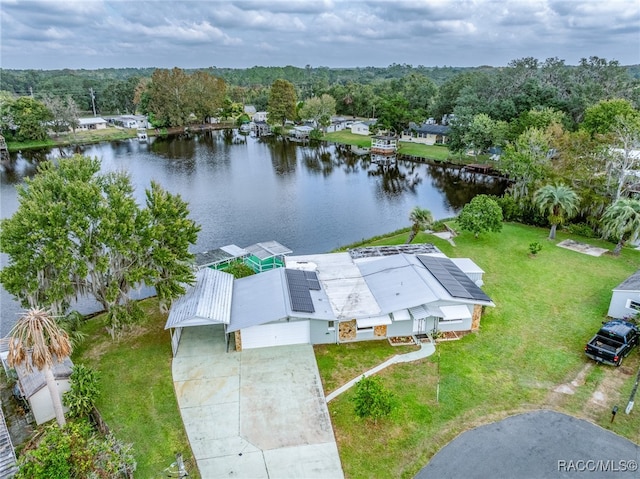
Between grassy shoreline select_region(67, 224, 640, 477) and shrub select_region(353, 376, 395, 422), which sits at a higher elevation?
shrub select_region(353, 376, 395, 422)

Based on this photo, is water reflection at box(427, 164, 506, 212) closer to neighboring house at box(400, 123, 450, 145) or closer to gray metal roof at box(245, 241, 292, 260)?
neighboring house at box(400, 123, 450, 145)

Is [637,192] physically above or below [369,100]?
Answer: below

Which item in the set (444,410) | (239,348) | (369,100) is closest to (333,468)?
(444,410)

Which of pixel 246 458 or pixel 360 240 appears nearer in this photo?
pixel 246 458

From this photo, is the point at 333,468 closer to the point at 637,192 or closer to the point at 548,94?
the point at 637,192

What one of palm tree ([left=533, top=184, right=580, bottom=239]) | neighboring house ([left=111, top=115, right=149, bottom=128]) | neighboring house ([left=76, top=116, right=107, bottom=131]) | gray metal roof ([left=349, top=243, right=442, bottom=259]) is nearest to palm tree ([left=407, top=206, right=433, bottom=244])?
gray metal roof ([left=349, top=243, right=442, bottom=259])

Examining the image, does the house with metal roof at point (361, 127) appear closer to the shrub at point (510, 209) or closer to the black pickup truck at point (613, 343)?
the shrub at point (510, 209)
